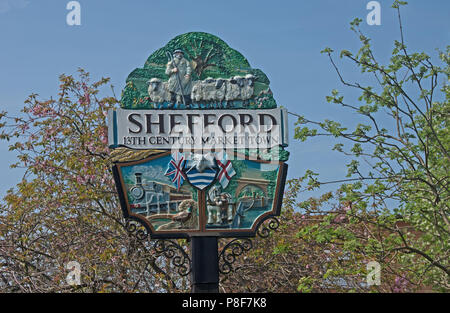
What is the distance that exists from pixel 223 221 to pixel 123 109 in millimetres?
2276

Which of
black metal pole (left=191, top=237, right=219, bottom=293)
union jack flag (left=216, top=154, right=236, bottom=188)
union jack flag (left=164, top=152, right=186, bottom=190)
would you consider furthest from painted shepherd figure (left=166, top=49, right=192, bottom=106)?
black metal pole (left=191, top=237, right=219, bottom=293)

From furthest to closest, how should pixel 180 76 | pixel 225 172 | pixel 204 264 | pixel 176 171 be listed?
pixel 180 76 < pixel 225 172 < pixel 176 171 < pixel 204 264

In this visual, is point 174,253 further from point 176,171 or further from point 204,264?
point 176,171

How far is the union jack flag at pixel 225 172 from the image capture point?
381 inches

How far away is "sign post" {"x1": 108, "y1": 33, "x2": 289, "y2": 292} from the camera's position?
31.1 ft

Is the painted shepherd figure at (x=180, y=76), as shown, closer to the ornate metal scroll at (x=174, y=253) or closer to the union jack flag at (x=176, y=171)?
the union jack flag at (x=176, y=171)

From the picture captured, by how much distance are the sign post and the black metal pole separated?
0.05 ft

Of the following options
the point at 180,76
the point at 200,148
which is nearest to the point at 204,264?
the point at 200,148

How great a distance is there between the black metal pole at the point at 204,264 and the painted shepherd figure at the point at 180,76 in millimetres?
2150

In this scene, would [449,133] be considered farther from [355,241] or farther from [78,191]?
[78,191]

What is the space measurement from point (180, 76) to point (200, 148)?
1.18m

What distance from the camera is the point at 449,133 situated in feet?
35.2

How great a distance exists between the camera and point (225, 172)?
9711 mm
